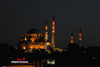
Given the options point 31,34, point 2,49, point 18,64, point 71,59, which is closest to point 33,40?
point 31,34

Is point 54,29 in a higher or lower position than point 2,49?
higher

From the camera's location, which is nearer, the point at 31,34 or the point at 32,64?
the point at 32,64

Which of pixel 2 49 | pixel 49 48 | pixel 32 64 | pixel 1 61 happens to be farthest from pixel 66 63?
pixel 49 48

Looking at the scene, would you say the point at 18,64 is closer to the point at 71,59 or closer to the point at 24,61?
the point at 24,61

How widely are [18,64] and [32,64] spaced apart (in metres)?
3.07

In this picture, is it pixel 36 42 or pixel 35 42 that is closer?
pixel 35 42

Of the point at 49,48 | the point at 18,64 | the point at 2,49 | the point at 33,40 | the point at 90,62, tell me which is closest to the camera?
the point at 18,64

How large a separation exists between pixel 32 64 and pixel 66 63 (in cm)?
761

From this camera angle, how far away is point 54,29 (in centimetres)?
10625

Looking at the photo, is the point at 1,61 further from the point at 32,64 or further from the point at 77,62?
the point at 77,62

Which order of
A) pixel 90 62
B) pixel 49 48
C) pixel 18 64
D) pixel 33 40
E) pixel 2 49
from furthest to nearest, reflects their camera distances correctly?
pixel 33 40, pixel 49 48, pixel 2 49, pixel 90 62, pixel 18 64

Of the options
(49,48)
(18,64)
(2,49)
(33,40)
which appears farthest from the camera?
(33,40)

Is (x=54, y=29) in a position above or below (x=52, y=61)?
above

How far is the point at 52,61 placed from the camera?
210ft
